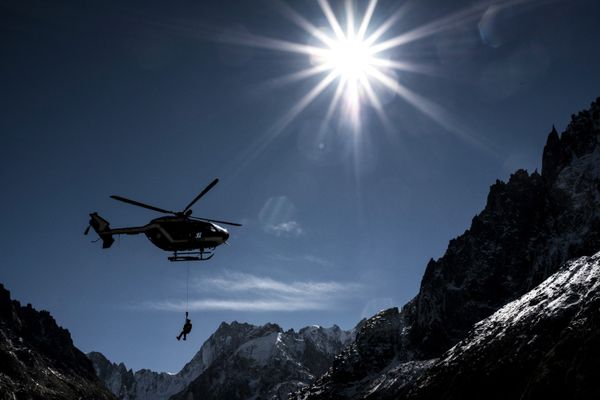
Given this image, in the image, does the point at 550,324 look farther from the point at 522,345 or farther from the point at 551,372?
the point at 551,372

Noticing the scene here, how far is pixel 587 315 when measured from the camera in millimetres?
108938

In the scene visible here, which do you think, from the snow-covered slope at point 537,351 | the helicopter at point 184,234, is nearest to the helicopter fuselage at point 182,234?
the helicopter at point 184,234

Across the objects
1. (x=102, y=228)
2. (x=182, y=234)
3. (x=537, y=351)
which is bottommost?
(x=537, y=351)

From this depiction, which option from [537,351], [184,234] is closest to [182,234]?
[184,234]

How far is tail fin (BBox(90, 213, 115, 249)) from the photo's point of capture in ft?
176

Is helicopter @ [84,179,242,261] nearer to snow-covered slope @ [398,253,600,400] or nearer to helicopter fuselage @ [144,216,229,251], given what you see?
helicopter fuselage @ [144,216,229,251]

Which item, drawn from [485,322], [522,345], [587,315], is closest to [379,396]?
[485,322]

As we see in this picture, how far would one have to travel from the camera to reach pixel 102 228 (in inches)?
2137

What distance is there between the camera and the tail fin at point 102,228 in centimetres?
5366

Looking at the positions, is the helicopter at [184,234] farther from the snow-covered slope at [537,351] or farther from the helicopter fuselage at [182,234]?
the snow-covered slope at [537,351]

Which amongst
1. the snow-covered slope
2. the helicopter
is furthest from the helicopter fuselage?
the snow-covered slope

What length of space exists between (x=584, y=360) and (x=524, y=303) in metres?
65.5

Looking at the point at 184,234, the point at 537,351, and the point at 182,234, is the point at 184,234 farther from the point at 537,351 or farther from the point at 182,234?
the point at 537,351

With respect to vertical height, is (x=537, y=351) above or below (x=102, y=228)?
below
